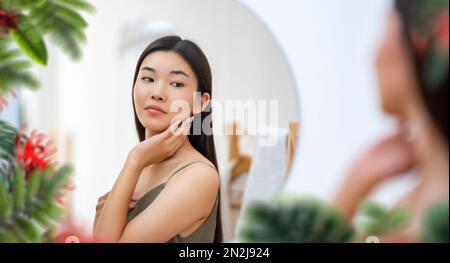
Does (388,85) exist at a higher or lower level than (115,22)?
lower

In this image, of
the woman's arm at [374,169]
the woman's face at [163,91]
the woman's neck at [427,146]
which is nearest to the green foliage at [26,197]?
the woman's face at [163,91]

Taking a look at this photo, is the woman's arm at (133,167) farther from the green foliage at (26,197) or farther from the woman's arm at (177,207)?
the green foliage at (26,197)

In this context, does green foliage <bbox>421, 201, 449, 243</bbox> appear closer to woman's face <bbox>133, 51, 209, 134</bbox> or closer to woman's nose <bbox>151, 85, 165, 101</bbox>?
woman's face <bbox>133, 51, 209, 134</bbox>

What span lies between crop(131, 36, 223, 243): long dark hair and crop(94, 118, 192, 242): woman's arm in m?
0.06

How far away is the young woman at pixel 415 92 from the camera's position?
2436 mm

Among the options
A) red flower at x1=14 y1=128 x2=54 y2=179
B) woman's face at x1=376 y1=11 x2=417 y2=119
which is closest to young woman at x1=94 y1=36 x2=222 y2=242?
red flower at x1=14 y1=128 x2=54 y2=179

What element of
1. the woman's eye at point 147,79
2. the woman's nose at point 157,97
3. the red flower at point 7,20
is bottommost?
the woman's nose at point 157,97

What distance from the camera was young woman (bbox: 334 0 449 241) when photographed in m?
2.44

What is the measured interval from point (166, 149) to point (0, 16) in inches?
35.0

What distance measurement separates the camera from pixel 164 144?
2.51 m

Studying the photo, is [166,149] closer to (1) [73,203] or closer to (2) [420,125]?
(1) [73,203]
